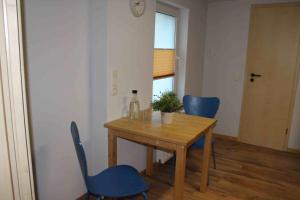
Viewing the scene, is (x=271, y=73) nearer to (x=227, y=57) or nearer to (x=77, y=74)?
(x=227, y=57)

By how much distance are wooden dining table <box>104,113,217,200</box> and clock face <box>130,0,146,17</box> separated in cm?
101

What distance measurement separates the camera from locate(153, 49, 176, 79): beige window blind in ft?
9.95

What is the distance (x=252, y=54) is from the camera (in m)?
3.78

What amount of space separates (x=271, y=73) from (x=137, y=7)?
2.41m

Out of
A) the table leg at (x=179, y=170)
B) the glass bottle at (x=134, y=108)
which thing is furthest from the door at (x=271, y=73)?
the table leg at (x=179, y=170)

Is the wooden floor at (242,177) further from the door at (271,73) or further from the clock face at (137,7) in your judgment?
the clock face at (137,7)

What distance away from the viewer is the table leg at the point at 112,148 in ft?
7.09

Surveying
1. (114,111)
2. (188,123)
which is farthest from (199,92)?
(114,111)

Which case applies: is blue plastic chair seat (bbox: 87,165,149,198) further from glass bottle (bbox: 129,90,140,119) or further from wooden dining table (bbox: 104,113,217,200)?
glass bottle (bbox: 129,90,140,119)

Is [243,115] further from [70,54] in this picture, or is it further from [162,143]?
[70,54]

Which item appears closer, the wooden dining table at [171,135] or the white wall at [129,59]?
the wooden dining table at [171,135]

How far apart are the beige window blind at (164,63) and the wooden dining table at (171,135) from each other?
76cm

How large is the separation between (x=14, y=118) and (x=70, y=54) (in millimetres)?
1438

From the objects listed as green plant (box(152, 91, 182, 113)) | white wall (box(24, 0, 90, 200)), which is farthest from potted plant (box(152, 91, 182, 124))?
white wall (box(24, 0, 90, 200))
